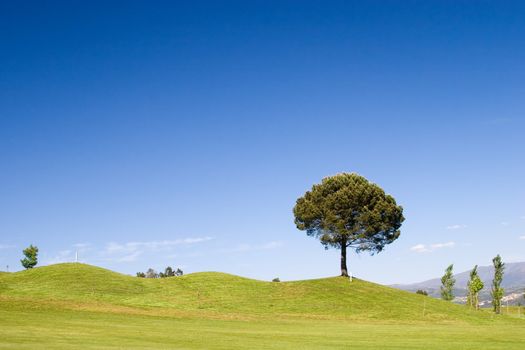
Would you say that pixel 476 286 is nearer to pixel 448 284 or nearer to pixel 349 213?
pixel 349 213

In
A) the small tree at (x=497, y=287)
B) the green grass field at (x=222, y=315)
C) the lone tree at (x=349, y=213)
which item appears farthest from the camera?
the small tree at (x=497, y=287)

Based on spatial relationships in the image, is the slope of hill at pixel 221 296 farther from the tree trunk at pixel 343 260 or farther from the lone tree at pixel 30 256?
the lone tree at pixel 30 256

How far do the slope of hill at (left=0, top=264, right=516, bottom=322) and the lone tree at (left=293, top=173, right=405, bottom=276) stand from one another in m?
7.81

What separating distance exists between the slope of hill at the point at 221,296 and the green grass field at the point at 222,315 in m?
0.16

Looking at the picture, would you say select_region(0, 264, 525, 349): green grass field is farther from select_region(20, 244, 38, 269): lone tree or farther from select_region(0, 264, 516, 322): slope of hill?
select_region(20, 244, 38, 269): lone tree

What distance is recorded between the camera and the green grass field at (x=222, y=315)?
34625mm

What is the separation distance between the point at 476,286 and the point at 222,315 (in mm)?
54401

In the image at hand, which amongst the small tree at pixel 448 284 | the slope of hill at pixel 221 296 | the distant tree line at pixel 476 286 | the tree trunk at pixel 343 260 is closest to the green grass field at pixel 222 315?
the slope of hill at pixel 221 296

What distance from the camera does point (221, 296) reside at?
3110 inches

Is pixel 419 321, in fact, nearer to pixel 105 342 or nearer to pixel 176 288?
pixel 176 288

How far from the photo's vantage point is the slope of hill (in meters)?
68.9

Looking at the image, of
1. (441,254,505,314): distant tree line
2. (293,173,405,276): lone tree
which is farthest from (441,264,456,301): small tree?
(293,173,405,276): lone tree

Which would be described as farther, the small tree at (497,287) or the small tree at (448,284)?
the small tree at (448,284)

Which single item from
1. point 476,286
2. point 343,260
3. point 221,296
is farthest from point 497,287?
point 221,296
